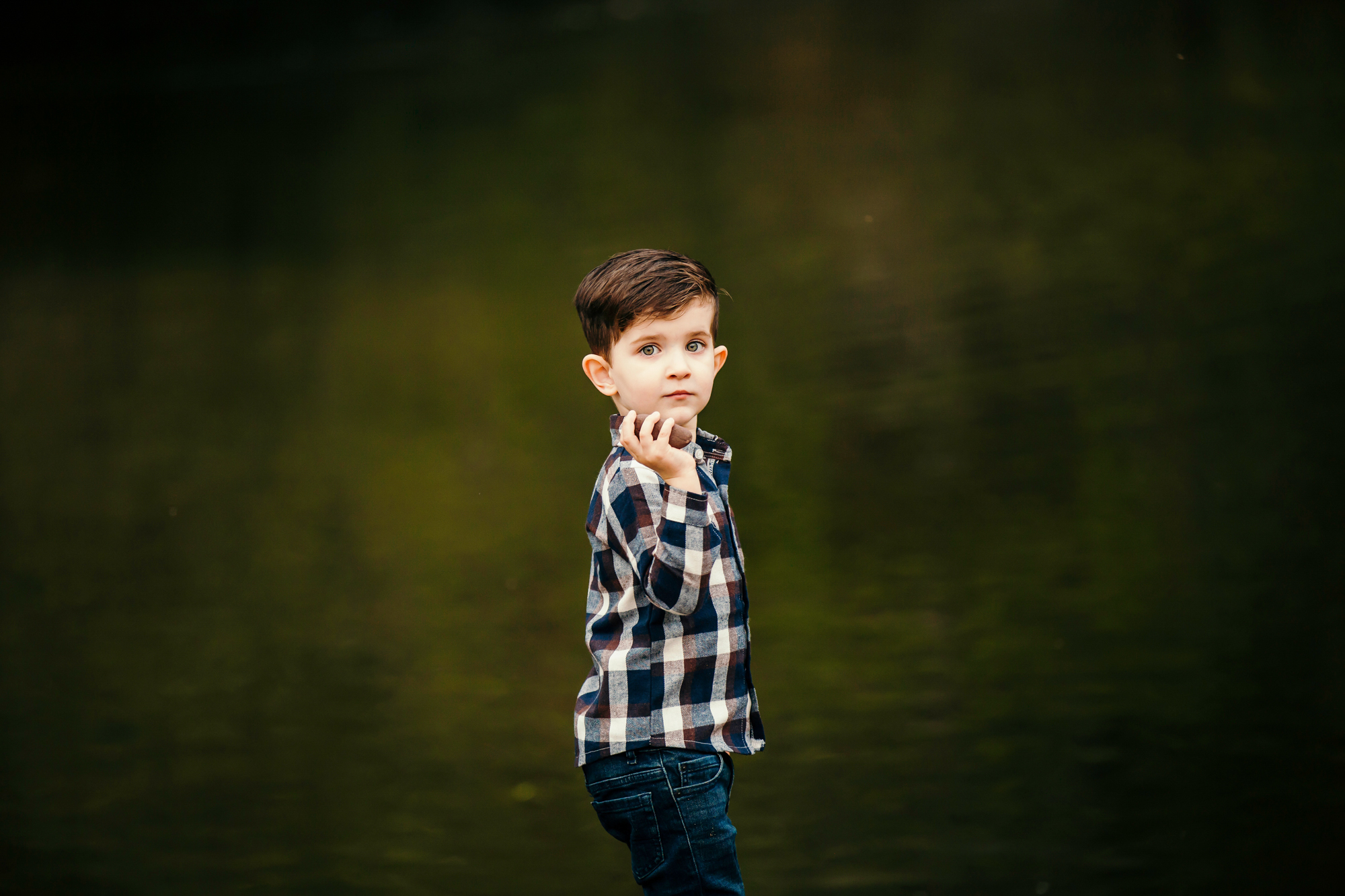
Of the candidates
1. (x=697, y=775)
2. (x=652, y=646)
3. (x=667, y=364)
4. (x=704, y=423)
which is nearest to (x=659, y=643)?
(x=652, y=646)

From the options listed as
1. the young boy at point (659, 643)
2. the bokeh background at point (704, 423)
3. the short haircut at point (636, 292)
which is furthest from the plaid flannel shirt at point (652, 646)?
the bokeh background at point (704, 423)

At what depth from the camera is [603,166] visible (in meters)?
2.01

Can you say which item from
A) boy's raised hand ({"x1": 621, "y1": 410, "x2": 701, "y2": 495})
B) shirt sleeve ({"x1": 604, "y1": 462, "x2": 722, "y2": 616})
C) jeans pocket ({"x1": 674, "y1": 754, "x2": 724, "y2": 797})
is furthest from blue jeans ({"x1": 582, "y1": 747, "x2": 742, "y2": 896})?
boy's raised hand ({"x1": 621, "y1": 410, "x2": 701, "y2": 495})

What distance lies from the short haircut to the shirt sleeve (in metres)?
0.13

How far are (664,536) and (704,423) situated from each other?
1085mm

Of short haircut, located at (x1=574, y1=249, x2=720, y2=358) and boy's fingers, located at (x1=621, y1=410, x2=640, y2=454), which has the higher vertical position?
short haircut, located at (x1=574, y1=249, x2=720, y2=358)

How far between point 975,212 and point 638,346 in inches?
49.3

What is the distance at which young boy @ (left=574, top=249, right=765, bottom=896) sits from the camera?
→ 0.87 meters

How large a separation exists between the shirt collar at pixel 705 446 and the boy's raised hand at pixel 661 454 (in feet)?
0.29

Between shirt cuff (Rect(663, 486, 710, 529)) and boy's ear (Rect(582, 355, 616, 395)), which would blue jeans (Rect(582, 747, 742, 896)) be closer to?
shirt cuff (Rect(663, 486, 710, 529))

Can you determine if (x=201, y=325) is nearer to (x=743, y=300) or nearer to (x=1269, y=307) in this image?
(x=743, y=300)

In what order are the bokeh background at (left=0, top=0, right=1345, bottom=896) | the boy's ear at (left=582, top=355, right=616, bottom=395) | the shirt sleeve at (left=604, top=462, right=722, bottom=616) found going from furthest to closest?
the bokeh background at (left=0, top=0, right=1345, bottom=896) → the boy's ear at (left=582, top=355, right=616, bottom=395) → the shirt sleeve at (left=604, top=462, right=722, bottom=616)

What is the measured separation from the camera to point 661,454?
831 millimetres

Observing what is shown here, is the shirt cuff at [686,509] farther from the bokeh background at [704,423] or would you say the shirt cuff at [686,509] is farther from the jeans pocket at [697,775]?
the bokeh background at [704,423]
